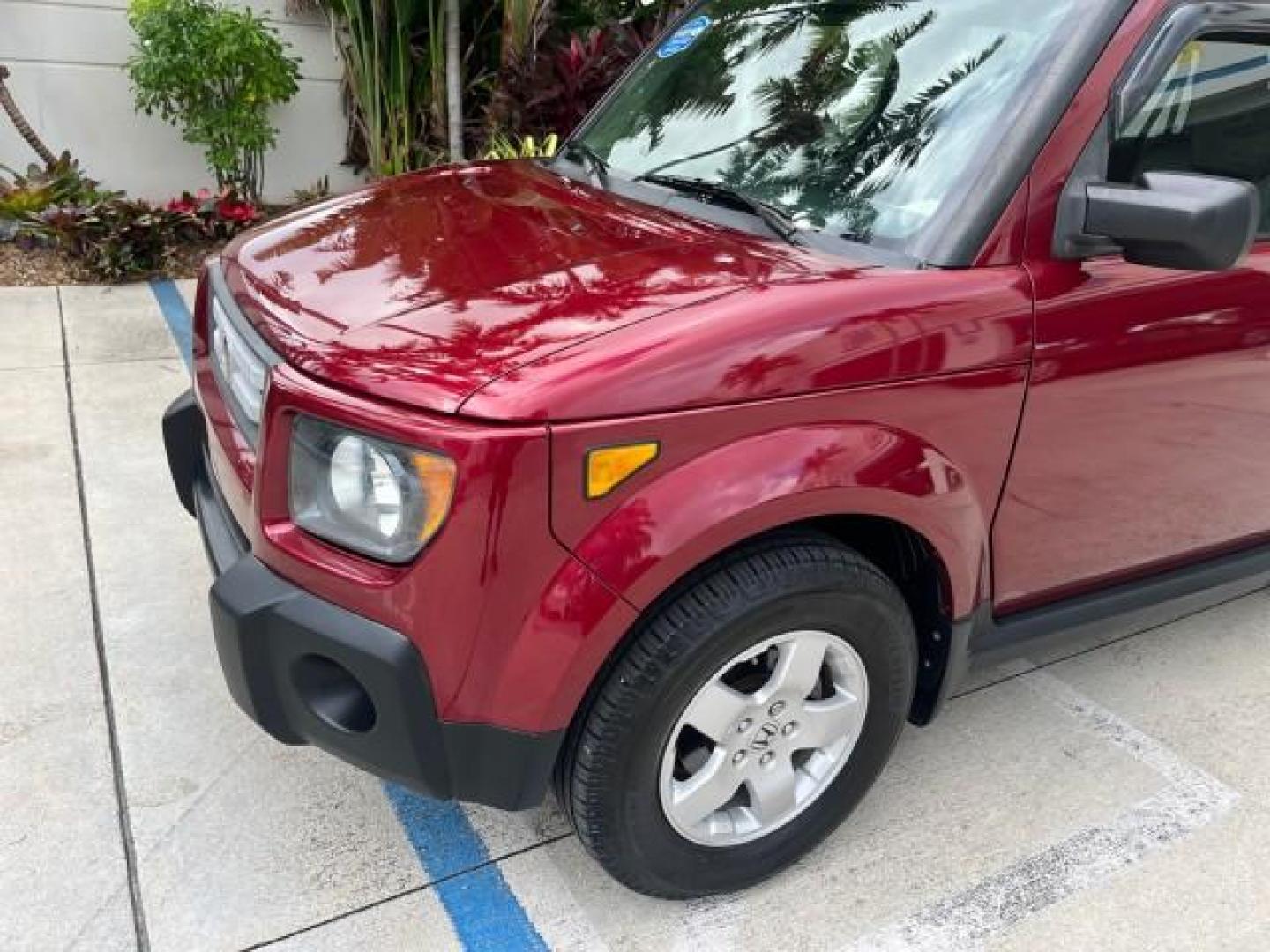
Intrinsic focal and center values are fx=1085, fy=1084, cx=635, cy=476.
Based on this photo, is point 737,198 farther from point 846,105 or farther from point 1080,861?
point 1080,861

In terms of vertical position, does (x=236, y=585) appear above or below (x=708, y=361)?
below

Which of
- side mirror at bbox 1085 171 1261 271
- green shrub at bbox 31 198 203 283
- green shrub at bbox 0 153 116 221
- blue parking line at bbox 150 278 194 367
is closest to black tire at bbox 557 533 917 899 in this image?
side mirror at bbox 1085 171 1261 271

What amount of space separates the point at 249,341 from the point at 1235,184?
189cm

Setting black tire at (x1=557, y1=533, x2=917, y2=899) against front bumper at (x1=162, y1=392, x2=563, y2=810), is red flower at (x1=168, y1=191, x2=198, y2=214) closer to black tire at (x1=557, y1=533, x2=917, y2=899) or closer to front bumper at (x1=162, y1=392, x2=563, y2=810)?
front bumper at (x1=162, y1=392, x2=563, y2=810)

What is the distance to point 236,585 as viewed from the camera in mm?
1907

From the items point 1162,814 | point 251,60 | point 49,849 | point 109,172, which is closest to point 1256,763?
point 1162,814

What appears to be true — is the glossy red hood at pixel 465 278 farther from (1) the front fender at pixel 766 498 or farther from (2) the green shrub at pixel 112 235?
(2) the green shrub at pixel 112 235

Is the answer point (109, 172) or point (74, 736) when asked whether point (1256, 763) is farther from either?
point (109, 172)

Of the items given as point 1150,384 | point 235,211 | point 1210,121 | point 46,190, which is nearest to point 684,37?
point 1210,121

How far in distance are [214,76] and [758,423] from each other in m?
6.16

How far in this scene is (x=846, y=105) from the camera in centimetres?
247

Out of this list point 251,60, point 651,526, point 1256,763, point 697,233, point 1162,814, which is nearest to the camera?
point 651,526

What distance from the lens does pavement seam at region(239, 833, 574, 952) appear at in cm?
212

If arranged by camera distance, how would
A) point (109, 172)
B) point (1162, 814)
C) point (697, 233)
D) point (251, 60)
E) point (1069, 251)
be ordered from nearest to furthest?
point (1069, 251) → point (697, 233) → point (1162, 814) → point (251, 60) → point (109, 172)
